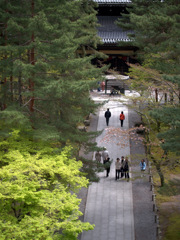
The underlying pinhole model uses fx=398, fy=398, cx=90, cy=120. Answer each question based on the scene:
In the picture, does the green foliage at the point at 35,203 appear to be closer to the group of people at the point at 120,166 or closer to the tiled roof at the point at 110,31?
the group of people at the point at 120,166

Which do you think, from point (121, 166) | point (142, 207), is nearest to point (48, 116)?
point (121, 166)

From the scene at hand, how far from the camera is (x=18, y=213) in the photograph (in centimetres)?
1300

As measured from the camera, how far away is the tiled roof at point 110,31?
4000cm

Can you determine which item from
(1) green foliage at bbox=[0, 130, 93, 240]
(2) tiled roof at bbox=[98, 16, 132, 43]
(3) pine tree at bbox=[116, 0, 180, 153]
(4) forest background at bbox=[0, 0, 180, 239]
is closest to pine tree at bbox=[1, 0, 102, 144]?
(4) forest background at bbox=[0, 0, 180, 239]

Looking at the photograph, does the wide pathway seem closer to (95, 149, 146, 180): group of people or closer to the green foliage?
(95, 149, 146, 180): group of people

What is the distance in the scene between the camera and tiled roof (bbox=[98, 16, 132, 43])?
4000 centimetres

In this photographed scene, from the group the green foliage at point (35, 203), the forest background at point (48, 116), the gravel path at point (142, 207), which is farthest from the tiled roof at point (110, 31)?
the green foliage at point (35, 203)

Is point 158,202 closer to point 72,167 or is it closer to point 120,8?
point 72,167

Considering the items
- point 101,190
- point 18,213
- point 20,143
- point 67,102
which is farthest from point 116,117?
point 18,213

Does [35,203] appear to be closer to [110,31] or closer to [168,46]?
[168,46]

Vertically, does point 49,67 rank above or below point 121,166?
above

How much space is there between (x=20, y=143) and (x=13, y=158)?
5.36 feet

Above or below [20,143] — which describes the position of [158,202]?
below

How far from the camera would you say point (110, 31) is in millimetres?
41312
